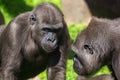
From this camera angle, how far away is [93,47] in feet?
17.9

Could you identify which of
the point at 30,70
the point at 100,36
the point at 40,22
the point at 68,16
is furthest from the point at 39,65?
the point at 68,16

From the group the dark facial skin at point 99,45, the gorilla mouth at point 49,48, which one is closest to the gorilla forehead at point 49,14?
the gorilla mouth at point 49,48

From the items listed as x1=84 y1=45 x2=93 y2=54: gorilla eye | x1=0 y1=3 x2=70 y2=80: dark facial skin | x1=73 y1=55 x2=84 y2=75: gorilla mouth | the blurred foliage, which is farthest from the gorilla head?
the blurred foliage

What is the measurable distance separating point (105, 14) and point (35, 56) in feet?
16.6

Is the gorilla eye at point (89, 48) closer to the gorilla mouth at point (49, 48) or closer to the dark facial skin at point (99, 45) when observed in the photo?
the dark facial skin at point (99, 45)

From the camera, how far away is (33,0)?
37.3ft

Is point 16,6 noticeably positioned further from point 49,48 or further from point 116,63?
point 116,63

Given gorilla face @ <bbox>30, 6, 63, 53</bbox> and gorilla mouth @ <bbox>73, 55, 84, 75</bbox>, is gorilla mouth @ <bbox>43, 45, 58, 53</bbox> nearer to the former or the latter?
gorilla face @ <bbox>30, 6, 63, 53</bbox>

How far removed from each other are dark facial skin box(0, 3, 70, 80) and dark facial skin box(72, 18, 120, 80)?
390 millimetres

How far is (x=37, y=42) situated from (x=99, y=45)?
923mm

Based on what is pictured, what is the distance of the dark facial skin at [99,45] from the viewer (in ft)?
17.8

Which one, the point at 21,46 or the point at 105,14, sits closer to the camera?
the point at 21,46

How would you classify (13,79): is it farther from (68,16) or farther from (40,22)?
(68,16)

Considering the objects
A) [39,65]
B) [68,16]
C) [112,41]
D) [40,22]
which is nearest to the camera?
[112,41]
